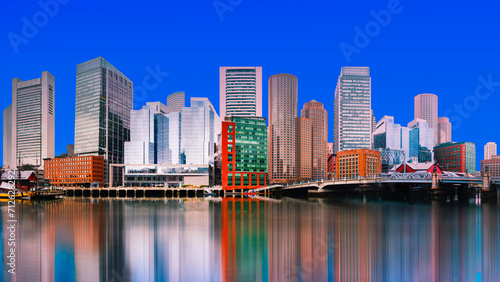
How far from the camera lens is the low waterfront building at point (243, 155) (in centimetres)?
13116

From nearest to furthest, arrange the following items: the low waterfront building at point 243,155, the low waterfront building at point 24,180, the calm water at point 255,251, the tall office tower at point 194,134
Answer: the calm water at point 255,251, the low waterfront building at point 24,180, the low waterfront building at point 243,155, the tall office tower at point 194,134

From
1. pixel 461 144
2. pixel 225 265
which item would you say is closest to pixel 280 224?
pixel 225 265

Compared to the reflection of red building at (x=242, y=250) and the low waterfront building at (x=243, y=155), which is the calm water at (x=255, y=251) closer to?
the reflection of red building at (x=242, y=250)

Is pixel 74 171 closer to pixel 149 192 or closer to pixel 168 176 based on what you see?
pixel 168 176

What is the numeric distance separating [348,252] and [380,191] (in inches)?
5404

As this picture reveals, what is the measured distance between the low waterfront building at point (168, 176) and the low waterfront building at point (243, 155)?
2760cm

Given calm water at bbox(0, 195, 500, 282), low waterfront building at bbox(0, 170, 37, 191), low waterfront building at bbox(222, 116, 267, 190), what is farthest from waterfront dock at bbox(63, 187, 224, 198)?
calm water at bbox(0, 195, 500, 282)

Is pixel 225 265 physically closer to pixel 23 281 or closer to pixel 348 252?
pixel 348 252

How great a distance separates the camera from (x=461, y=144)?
655 ft

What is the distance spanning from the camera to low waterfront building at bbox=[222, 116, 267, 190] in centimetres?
13116

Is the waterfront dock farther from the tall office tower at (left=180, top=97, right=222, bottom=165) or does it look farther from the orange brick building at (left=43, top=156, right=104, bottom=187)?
the tall office tower at (left=180, top=97, right=222, bottom=165)

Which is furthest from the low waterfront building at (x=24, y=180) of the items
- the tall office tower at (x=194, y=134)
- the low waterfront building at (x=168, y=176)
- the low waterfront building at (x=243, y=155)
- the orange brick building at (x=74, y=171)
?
the tall office tower at (x=194, y=134)

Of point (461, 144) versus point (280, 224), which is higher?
point (461, 144)

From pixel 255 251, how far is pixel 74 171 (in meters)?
168
